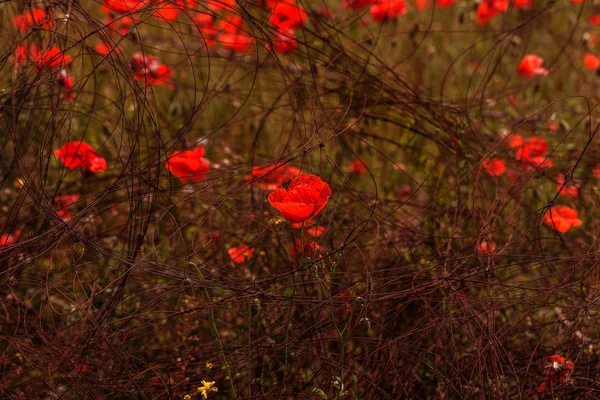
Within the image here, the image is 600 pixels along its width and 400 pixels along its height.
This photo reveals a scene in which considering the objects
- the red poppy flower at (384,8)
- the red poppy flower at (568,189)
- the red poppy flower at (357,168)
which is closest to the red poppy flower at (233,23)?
the red poppy flower at (384,8)

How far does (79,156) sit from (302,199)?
0.82 metres

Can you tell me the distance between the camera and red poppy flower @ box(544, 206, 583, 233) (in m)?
2.38

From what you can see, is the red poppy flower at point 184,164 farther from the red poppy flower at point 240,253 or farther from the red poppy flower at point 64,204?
the red poppy flower at point 64,204

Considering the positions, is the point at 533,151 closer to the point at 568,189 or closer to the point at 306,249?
the point at 568,189

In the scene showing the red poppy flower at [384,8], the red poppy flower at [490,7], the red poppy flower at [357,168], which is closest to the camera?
the red poppy flower at [357,168]

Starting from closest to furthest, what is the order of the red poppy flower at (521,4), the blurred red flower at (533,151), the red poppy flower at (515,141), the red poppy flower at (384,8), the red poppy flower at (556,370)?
the red poppy flower at (556,370) → the blurred red flower at (533,151) → the red poppy flower at (515,141) → the red poppy flower at (384,8) → the red poppy flower at (521,4)

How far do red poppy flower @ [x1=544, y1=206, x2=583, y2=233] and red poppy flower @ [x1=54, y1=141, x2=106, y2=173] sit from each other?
131cm

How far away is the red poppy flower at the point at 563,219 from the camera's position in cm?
238

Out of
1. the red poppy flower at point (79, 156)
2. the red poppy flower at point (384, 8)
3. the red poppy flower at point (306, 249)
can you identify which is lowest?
the red poppy flower at point (306, 249)

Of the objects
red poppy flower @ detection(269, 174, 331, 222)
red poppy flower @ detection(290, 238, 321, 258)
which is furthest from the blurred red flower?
red poppy flower @ detection(269, 174, 331, 222)

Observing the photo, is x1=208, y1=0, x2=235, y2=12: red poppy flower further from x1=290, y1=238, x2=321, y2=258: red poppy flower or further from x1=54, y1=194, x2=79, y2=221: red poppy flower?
x1=54, y1=194, x2=79, y2=221: red poppy flower

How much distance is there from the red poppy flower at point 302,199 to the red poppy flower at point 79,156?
2.36ft

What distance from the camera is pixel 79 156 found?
→ 2.35 meters

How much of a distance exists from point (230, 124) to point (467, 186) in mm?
1069
